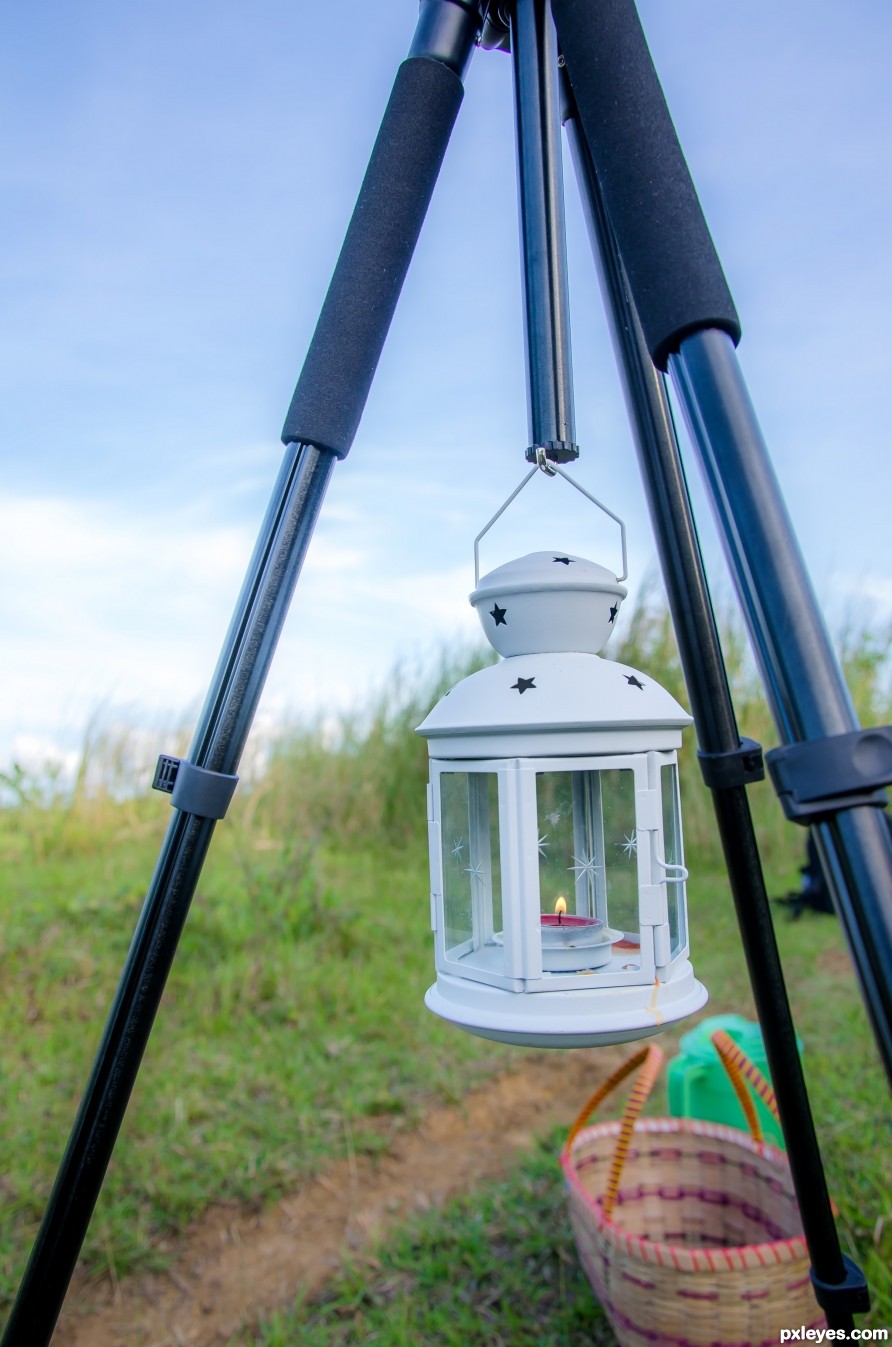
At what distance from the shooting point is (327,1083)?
7.90 ft

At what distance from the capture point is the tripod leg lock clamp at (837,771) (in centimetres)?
61

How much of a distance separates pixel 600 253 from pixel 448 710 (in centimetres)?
56

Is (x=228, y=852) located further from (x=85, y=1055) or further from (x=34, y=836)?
(x=85, y=1055)

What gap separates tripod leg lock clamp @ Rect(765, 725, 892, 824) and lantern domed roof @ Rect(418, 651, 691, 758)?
0.31m

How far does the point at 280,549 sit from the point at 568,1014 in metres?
0.55

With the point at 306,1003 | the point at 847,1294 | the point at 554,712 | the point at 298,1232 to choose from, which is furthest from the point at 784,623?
the point at 306,1003

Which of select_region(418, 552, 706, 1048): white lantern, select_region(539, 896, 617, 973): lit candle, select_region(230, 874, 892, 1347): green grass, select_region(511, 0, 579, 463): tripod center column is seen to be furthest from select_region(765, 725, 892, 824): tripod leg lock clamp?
select_region(230, 874, 892, 1347): green grass

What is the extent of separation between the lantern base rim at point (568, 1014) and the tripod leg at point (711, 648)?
0.65ft

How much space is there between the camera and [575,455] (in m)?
1.06

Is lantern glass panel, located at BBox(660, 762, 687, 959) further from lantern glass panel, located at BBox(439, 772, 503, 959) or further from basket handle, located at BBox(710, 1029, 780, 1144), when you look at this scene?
basket handle, located at BBox(710, 1029, 780, 1144)

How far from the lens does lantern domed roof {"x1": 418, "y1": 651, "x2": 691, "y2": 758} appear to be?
0.93m

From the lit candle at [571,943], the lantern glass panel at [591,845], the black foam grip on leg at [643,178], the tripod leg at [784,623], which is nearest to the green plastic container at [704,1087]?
the lantern glass panel at [591,845]

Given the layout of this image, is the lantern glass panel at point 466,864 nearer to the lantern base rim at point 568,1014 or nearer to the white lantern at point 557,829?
the white lantern at point 557,829

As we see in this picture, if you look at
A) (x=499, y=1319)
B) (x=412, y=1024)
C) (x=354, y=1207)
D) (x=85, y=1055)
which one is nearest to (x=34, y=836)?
(x=85, y=1055)
